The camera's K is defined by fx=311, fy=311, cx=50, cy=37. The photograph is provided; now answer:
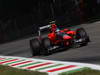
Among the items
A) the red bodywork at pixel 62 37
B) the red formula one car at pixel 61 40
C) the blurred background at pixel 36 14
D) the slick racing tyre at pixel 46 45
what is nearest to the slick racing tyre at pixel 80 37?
the red formula one car at pixel 61 40

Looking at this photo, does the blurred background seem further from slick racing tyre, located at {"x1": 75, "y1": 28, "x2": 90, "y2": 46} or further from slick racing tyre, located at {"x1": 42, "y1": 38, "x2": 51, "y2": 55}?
slick racing tyre, located at {"x1": 42, "y1": 38, "x2": 51, "y2": 55}

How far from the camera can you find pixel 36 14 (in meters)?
29.6

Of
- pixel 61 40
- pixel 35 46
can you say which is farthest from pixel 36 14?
pixel 61 40

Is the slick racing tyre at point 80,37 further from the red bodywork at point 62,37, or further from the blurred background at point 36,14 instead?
the blurred background at point 36,14

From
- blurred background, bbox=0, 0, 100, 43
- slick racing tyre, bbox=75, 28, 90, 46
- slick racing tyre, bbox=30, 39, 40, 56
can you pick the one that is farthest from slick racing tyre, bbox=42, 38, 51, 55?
blurred background, bbox=0, 0, 100, 43

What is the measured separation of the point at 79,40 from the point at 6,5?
20.9 meters

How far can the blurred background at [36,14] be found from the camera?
2490 cm

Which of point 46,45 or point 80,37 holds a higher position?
point 80,37

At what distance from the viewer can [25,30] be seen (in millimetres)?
27422

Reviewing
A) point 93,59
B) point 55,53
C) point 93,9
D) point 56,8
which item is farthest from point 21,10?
point 93,59

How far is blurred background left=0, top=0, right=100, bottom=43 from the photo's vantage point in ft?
81.7

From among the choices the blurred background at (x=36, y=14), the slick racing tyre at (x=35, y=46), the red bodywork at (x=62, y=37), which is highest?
the blurred background at (x=36, y=14)

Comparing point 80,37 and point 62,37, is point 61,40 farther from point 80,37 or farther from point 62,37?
point 80,37

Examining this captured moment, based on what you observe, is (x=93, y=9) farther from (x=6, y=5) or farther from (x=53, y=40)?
(x=53, y=40)
